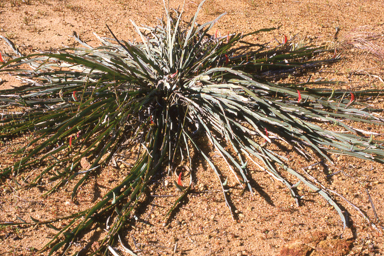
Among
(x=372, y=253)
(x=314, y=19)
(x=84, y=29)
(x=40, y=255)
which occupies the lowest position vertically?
(x=40, y=255)

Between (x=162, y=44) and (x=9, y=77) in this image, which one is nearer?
(x=162, y=44)

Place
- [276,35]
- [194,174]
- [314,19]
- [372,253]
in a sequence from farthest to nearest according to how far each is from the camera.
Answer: [314,19] < [276,35] < [194,174] < [372,253]

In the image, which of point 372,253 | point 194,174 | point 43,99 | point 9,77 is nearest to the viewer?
point 372,253

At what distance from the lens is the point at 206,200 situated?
83.0 inches

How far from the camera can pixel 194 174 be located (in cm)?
226

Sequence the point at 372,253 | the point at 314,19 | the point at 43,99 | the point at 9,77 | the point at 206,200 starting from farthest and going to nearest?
the point at 314,19, the point at 9,77, the point at 43,99, the point at 206,200, the point at 372,253

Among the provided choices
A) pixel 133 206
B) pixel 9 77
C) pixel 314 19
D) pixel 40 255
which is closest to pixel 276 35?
pixel 314 19

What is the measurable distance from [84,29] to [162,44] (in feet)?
4.86

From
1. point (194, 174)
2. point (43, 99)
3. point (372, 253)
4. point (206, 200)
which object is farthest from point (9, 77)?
point (372, 253)

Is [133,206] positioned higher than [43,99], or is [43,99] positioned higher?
[43,99]

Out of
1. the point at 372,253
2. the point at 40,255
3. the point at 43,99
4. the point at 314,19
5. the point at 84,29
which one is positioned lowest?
the point at 40,255

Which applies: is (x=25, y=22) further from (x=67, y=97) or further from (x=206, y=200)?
(x=206, y=200)

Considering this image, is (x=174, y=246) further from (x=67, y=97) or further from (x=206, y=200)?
(x=67, y=97)

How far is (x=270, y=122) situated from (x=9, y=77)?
257cm
